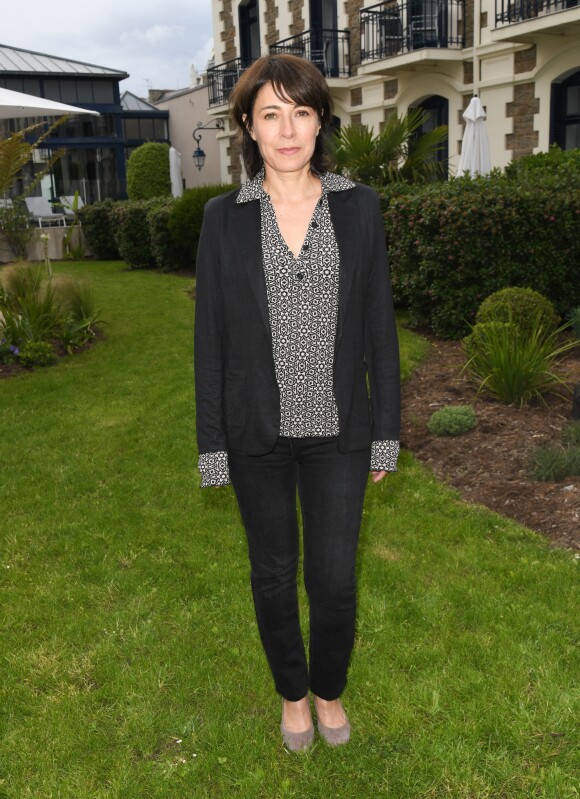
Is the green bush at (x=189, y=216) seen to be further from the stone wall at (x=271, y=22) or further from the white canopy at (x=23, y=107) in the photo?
the stone wall at (x=271, y=22)

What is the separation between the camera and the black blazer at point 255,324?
2.58 meters

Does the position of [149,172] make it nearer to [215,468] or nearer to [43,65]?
[43,65]

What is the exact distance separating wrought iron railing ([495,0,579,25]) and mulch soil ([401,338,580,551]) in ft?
34.5

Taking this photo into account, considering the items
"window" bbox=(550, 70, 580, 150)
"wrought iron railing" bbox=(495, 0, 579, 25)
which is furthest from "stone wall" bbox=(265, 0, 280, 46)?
"window" bbox=(550, 70, 580, 150)

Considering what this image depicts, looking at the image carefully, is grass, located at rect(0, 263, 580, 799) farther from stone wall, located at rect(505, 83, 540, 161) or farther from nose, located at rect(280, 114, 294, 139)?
stone wall, located at rect(505, 83, 540, 161)

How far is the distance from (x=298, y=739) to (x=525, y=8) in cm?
1677

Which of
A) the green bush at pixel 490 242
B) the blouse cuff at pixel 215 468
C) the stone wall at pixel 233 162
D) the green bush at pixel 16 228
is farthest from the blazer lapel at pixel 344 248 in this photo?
the stone wall at pixel 233 162

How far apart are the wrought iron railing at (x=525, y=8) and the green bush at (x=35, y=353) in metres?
11.7

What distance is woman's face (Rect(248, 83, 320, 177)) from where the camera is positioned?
2557 millimetres

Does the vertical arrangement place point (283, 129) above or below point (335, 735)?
above

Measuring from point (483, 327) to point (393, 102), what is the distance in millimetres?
14826

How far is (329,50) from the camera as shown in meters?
22.0

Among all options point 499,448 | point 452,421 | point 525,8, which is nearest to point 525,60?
point 525,8

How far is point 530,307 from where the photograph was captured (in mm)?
7801
